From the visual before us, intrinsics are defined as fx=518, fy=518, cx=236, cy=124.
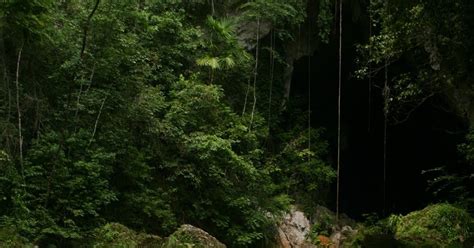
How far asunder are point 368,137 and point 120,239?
41.4 ft

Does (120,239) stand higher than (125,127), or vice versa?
(125,127)

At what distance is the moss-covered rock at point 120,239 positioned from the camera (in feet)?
25.1

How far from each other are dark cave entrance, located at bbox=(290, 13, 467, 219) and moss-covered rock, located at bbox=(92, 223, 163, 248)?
8.45 meters

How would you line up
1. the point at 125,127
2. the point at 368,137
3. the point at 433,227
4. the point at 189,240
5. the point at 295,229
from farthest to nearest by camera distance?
1. the point at 368,137
2. the point at 295,229
3. the point at 125,127
4. the point at 433,227
5. the point at 189,240

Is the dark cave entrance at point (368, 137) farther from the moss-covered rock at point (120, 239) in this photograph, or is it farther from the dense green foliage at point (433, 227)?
the moss-covered rock at point (120, 239)

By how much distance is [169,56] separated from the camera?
11.6 m

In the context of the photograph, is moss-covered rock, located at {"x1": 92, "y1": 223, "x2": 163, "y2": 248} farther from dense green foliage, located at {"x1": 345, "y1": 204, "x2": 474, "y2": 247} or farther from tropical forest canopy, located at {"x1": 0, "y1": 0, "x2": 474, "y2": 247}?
dense green foliage, located at {"x1": 345, "y1": 204, "x2": 474, "y2": 247}

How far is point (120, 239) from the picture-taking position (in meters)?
7.79

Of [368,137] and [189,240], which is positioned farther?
[368,137]

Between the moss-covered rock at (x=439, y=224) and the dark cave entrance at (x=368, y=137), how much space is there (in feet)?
19.3

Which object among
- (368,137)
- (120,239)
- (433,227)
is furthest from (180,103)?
(368,137)

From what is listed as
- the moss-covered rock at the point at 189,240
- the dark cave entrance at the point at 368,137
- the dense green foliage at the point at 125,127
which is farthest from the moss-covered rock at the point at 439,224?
the dark cave entrance at the point at 368,137

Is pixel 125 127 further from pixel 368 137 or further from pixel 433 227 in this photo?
pixel 368 137

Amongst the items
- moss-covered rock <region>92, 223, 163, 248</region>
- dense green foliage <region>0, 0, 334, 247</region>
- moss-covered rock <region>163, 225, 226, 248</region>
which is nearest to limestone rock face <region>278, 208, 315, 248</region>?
dense green foliage <region>0, 0, 334, 247</region>
